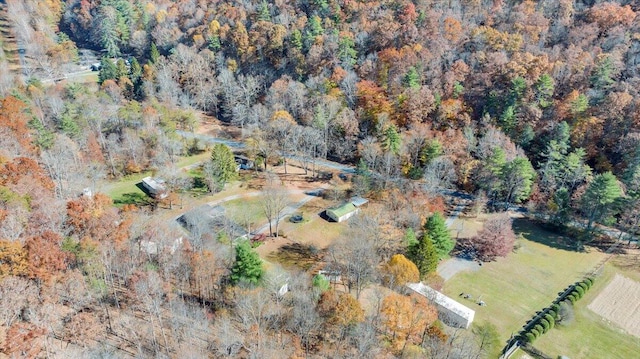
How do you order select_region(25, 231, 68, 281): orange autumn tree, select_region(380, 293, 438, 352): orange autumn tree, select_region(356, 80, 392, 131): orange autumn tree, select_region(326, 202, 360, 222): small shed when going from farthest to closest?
select_region(356, 80, 392, 131): orange autumn tree → select_region(326, 202, 360, 222): small shed → select_region(380, 293, 438, 352): orange autumn tree → select_region(25, 231, 68, 281): orange autumn tree

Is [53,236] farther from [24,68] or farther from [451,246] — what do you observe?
[24,68]

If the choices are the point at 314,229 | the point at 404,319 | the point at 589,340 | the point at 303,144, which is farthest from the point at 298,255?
the point at 589,340

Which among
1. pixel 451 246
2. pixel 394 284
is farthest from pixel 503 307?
pixel 394 284

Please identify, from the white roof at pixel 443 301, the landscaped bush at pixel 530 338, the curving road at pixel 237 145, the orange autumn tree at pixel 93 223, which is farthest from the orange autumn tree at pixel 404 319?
the curving road at pixel 237 145

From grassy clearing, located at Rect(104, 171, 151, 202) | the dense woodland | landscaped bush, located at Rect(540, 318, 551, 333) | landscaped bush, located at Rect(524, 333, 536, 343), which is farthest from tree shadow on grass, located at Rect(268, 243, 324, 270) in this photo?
grassy clearing, located at Rect(104, 171, 151, 202)

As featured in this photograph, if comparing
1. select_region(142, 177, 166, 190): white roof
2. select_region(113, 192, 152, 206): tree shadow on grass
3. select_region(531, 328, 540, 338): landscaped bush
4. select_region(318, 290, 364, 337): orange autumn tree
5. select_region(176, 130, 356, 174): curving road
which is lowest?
select_region(113, 192, 152, 206): tree shadow on grass

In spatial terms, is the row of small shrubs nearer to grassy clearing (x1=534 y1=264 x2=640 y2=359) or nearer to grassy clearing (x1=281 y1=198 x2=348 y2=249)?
grassy clearing (x1=534 y1=264 x2=640 y2=359)

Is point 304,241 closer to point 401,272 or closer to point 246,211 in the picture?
point 246,211
